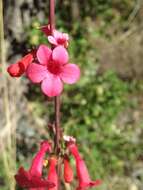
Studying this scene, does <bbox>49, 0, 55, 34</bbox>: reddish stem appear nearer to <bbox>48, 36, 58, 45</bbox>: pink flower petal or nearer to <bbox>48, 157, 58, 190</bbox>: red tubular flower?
<bbox>48, 36, 58, 45</bbox>: pink flower petal

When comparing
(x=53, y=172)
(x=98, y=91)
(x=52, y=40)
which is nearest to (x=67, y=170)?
(x=53, y=172)

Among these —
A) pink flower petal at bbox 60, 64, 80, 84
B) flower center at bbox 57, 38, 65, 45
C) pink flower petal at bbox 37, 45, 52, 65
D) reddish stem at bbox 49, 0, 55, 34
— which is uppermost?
reddish stem at bbox 49, 0, 55, 34

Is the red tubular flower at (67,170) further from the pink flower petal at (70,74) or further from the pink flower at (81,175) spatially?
the pink flower petal at (70,74)

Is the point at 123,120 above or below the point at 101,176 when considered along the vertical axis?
above

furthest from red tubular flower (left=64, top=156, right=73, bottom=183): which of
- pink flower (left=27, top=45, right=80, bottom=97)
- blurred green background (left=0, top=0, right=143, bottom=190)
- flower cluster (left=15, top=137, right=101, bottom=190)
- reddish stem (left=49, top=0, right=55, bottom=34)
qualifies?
blurred green background (left=0, top=0, right=143, bottom=190)

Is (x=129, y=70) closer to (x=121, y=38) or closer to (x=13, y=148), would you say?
(x=121, y=38)

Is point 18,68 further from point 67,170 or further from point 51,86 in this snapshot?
point 67,170

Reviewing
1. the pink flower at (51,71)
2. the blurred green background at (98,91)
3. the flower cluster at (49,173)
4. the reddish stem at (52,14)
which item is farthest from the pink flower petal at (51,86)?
the blurred green background at (98,91)

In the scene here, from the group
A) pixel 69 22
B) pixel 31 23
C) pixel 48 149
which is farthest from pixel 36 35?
pixel 48 149

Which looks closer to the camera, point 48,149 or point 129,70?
point 48,149
